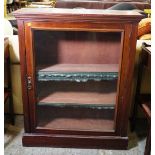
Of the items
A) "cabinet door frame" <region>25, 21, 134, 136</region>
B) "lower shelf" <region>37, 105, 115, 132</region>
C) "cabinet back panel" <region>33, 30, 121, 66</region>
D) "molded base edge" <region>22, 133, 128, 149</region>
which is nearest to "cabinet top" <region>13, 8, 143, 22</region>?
"cabinet door frame" <region>25, 21, 134, 136</region>

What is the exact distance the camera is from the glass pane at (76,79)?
1.42 meters

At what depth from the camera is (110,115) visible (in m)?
1.53

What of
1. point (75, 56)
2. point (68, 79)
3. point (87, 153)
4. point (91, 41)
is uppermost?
point (91, 41)

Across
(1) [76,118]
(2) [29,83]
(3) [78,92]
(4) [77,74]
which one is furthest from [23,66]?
(1) [76,118]

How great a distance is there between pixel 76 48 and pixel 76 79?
226 millimetres

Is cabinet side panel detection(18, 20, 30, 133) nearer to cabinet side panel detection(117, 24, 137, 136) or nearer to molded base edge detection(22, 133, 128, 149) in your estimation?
molded base edge detection(22, 133, 128, 149)

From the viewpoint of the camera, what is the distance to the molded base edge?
59.1 inches

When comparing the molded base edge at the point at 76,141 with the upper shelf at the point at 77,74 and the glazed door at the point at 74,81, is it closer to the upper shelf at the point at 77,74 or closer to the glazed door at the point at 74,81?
the glazed door at the point at 74,81

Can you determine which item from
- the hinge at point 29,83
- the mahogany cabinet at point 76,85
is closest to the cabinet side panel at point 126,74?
the mahogany cabinet at point 76,85

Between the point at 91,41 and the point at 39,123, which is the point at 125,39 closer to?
the point at 91,41

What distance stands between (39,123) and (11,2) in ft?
16.0

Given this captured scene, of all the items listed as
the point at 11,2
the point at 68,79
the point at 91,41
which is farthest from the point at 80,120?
the point at 11,2

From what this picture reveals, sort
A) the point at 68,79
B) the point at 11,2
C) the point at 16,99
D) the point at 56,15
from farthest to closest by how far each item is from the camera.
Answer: the point at 11,2 < the point at 16,99 < the point at 68,79 < the point at 56,15

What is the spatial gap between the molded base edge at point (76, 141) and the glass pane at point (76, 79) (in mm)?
57
